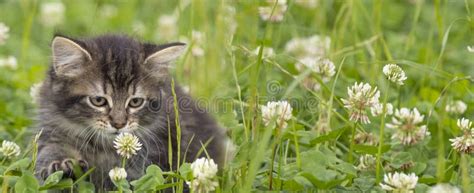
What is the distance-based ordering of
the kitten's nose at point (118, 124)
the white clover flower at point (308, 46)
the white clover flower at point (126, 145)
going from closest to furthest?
the white clover flower at point (126, 145), the kitten's nose at point (118, 124), the white clover flower at point (308, 46)

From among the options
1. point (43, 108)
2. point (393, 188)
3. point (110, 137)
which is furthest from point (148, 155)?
point (393, 188)

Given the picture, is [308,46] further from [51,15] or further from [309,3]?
[51,15]

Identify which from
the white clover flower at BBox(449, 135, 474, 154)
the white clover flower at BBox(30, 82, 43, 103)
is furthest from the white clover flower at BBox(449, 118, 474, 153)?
the white clover flower at BBox(30, 82, 43, 103)

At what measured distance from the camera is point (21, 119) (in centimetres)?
520

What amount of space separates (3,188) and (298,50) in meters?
3.36

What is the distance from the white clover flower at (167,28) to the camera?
754cm

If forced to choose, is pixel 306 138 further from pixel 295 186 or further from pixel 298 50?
pixel 298 50

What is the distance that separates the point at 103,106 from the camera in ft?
14.5

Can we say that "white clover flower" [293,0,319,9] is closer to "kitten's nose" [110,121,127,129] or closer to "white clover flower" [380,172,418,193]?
"kitten's nose" [110,121,127,129]

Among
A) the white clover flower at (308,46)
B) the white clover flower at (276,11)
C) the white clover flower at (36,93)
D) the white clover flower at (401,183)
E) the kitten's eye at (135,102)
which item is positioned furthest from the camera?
the white clover flower at (308,46)

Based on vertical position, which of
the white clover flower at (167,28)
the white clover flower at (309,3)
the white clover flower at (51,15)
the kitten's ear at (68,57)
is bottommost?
the kitten's ear at (68,57)

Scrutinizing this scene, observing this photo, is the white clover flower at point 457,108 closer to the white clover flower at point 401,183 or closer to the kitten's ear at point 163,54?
the white clover flower at point 401,183

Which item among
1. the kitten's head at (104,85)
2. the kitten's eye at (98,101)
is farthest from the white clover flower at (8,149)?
the kitten's eye at (98,101)

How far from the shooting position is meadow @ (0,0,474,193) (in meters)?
3.83
